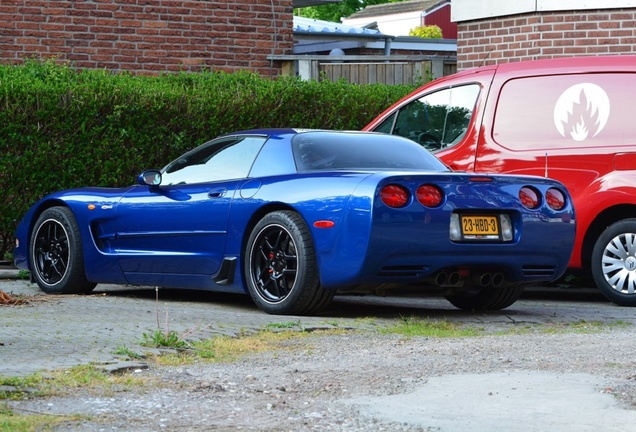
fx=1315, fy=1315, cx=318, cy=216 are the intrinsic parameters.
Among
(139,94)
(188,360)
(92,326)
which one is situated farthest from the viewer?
(139,94)

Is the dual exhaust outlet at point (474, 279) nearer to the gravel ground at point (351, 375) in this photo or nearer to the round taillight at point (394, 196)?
the gravel ground at point (351, 375)

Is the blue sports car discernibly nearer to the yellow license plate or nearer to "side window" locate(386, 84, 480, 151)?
the yellow license plate

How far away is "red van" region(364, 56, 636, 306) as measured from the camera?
409 inches

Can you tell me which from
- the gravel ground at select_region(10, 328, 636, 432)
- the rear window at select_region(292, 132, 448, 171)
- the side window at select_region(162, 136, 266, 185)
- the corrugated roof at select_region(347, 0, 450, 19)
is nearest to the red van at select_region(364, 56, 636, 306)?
the rear window at select_region(292, 132, 448, 171)

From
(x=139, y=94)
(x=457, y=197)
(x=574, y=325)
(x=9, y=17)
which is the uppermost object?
(x=9, y=17)

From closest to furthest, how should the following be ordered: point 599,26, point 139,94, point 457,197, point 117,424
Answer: point 117,424 < point 457,197 < point 139,94 < point 599,26

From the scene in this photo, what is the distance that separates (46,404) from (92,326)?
8.39 feet

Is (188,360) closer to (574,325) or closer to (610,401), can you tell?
(610,401)

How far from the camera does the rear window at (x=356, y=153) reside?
9266 mm

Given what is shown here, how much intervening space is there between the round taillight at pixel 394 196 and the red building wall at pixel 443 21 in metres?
61.0

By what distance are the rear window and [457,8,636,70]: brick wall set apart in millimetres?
6156

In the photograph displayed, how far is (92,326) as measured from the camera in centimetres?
796

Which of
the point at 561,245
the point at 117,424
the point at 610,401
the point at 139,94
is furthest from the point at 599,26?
the point at 117,424

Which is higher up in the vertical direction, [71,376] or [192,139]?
[192,139]
